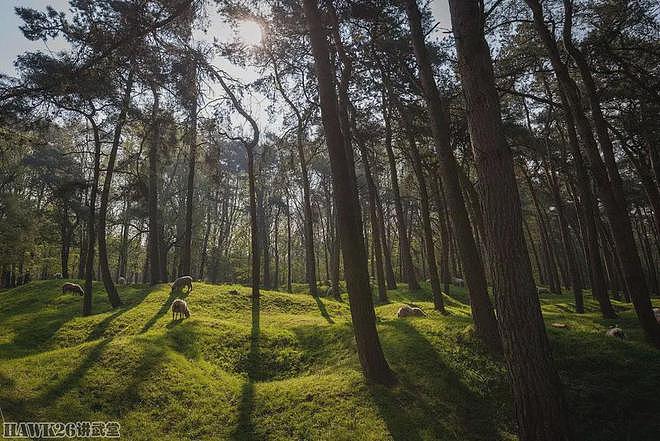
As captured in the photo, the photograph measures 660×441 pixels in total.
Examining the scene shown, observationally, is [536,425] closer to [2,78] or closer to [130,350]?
[130,350]

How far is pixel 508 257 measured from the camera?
4.23 m

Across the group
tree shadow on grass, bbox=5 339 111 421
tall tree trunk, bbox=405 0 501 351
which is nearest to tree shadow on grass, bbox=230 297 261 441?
tree shadow on grass, bbox=5 339 111 421

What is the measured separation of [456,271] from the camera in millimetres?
35375

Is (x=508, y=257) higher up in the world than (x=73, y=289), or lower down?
lower down

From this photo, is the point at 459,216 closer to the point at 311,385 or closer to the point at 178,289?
the point at 311,385

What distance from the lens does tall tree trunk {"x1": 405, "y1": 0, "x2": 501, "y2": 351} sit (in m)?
8.20

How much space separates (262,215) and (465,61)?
30.1 m

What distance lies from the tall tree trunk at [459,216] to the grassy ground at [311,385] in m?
0.55

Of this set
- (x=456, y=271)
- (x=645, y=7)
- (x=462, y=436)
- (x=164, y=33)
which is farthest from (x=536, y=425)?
(x=456, y=271)

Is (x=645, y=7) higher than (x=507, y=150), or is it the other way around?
(x=645, y=7)

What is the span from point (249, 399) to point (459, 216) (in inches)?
249

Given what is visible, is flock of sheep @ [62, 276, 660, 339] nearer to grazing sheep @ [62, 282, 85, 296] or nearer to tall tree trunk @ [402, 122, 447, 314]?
grazing sheep @ [62, 282, 85, 296]

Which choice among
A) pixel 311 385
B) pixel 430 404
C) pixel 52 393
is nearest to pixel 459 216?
pixel 430 404

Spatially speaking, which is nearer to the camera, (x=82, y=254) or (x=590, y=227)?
(x=590, y=227)
